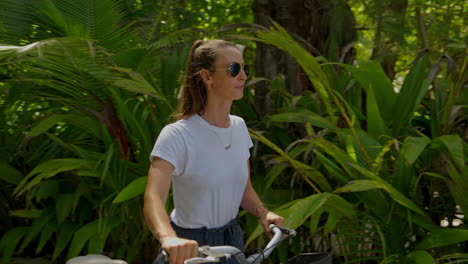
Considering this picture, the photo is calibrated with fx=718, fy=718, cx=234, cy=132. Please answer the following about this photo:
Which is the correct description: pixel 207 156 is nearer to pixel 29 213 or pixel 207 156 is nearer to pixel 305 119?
pixel 305 119

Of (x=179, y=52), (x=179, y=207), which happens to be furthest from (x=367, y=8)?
(x=179, y=207)

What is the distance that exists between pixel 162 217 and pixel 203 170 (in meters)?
0.27

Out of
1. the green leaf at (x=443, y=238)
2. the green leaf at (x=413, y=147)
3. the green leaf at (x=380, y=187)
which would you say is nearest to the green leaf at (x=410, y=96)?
the green leaf at (x=413, y=147)

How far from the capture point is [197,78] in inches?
103

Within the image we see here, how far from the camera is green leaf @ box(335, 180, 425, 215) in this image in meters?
3.95

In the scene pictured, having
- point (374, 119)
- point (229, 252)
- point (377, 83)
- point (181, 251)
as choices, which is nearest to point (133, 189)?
point (374, 119)

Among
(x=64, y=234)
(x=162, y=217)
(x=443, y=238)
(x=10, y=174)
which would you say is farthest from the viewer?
(x=10, y=174)

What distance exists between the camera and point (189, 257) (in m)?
1.99

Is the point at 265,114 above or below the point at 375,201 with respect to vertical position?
above

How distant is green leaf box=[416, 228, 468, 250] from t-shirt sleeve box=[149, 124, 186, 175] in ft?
7.25

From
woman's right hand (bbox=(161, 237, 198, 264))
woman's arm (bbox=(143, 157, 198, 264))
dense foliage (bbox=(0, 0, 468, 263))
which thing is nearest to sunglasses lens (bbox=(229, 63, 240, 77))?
woman's arm (bbox=(143, 157, 198, 264))

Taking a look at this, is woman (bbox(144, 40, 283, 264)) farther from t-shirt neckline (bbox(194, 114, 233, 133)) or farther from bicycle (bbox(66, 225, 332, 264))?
bicycle (bbox(66, 225, 332, 264))

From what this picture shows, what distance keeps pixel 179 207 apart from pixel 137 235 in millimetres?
2574

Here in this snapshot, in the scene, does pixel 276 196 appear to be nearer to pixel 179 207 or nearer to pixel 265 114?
pixel 265 114
